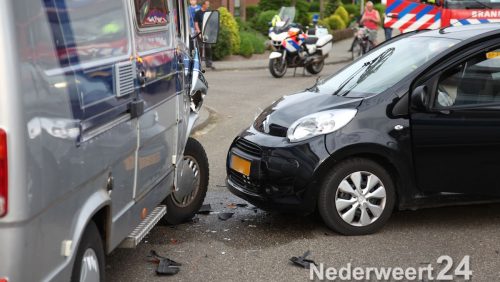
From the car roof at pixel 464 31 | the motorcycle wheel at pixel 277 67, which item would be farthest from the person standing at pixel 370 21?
the car roof at pixel 464 31

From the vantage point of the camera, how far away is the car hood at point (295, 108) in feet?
18.5

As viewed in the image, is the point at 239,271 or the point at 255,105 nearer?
the point at 239,271

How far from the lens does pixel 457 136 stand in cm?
545

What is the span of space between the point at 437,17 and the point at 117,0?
12.5 meters

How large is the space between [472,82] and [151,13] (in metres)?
2.54

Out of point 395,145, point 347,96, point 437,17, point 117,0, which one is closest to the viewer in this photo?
point 117,0

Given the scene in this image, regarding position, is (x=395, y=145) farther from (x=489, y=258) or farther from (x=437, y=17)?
(x=437, y=17)

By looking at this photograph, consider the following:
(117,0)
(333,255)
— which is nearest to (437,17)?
(333,255)

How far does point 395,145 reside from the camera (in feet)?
17.8

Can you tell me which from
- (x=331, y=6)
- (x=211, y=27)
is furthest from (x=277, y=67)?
(x=331, y=6)

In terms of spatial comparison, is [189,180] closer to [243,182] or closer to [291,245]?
[243,182]

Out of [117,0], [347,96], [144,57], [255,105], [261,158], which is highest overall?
[117,0]

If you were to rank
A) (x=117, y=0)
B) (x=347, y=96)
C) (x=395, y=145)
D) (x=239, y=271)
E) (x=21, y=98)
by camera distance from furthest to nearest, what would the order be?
(x=347, y=96) < (x=395, y=145) < (x=239, y=271) < (x=117, y=0) < (x=21, y=98)

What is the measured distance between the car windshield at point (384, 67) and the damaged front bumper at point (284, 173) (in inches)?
29.3
